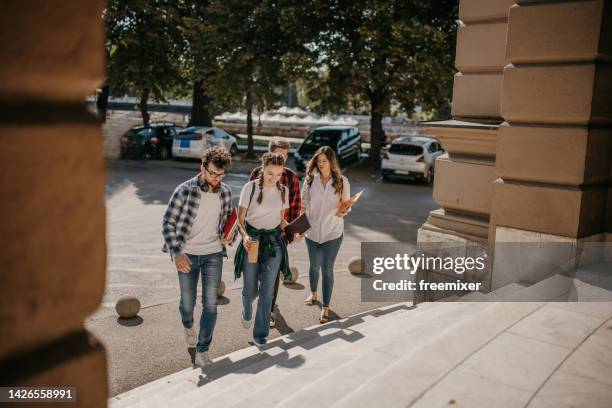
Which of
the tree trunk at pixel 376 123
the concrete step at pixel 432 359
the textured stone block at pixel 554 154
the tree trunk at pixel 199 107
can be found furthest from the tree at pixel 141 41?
the concrete step at pixel 432 359

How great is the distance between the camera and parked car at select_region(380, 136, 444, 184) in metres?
19.7

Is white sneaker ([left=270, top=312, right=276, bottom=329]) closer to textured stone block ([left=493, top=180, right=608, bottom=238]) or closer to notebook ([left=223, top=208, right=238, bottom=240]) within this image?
notebook ([left=223, top=208, right=238, bottom=240])

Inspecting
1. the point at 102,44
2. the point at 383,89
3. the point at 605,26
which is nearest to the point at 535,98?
the point at 605,26

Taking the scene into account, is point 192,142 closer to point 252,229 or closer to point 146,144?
point 146,144

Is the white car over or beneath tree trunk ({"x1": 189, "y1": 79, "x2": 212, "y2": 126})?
beneath

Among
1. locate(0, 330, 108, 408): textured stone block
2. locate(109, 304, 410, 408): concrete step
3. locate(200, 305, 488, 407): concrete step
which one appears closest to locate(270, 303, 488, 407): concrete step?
locate(200, 305, 488, 407): concrete step

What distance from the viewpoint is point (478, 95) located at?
20.9 feet

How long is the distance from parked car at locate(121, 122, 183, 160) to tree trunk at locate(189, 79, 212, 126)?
435 cm

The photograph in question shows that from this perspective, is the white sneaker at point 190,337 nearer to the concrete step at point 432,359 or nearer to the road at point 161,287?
the road at point 161,287

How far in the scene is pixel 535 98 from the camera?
530cm

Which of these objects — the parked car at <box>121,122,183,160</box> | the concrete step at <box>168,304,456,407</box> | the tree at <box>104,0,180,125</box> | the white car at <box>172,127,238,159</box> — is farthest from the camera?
the tree at <box>104,0,180,125</box>

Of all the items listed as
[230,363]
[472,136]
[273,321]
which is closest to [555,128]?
[472,136]

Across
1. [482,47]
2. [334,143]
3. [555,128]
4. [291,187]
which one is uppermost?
[482,47]

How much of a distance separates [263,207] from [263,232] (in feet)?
0.76
